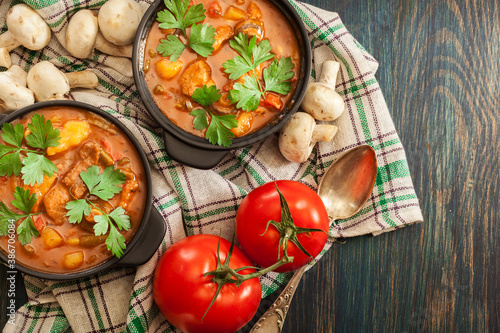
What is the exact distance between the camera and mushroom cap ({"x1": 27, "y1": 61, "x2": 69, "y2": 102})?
7.44 ft

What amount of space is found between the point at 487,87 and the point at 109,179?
2336 mm

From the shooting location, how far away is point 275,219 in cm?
212

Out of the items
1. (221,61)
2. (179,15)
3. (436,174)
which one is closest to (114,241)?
(221,61)

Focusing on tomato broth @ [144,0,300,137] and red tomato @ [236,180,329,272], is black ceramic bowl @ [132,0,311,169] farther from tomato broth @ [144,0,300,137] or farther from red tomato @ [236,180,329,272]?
red tomato @ [236,180,329,272]

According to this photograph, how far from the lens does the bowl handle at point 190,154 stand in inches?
87.4

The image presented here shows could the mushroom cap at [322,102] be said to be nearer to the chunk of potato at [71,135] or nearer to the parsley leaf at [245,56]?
the parsley leaf at [245,56]

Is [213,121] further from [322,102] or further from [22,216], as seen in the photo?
[22,216]

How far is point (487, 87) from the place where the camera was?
105 inches

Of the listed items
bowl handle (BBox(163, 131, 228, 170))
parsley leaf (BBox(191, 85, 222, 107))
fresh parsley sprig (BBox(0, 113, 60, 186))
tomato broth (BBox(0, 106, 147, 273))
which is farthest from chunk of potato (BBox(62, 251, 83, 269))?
parsley leaf (BBox(191, 85, 222, 107))

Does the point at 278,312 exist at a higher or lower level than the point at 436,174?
lower

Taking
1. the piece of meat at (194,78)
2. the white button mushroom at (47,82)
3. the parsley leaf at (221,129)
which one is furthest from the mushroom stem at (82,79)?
the parsley leaf at (221,129)

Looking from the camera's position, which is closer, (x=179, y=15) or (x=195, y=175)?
(x=179, y=15)

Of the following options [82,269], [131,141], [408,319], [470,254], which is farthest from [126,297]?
[470,254]

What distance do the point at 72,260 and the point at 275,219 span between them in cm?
101
